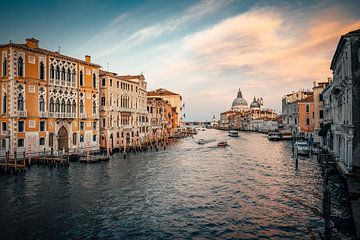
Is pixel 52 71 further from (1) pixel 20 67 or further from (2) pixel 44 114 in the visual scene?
(2) pixel 44 114

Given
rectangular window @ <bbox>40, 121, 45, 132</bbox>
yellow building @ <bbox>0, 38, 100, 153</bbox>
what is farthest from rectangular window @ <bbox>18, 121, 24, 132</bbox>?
rectangular window @ <bbox>40, 121, 45, 132</bbox>

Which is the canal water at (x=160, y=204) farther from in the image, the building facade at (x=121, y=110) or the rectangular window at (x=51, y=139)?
the building facade at (x=121, y=110)

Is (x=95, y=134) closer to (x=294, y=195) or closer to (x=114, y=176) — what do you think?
(x=114, y=176)

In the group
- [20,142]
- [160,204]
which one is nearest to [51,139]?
[20,142]

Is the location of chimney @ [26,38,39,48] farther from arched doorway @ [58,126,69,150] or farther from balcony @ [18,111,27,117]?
arched doorway @ [58,126,69,150]

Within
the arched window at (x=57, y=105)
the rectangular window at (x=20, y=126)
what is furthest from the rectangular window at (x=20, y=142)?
the arched window at (x=57, y=105)

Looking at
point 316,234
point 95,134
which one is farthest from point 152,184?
point 95,134

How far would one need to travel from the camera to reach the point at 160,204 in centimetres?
1594

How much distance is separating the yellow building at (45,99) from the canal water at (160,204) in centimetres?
461

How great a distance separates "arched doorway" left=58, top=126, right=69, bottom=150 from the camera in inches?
1256

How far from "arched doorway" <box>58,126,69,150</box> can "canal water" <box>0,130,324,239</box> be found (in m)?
6.27

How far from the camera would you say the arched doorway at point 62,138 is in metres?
31.9

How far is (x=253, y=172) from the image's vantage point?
25750mm

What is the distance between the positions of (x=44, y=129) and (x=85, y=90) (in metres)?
7.81
